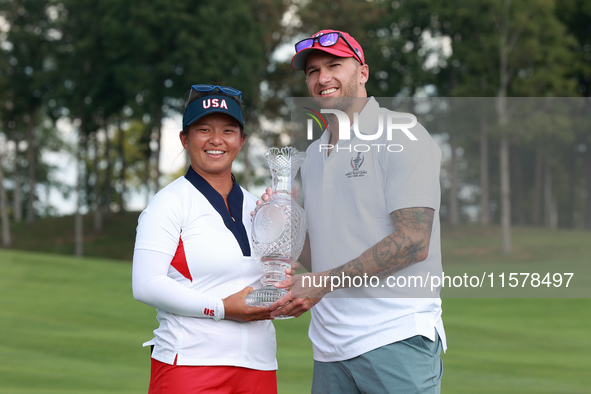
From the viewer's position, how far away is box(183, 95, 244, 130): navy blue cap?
3.74 meters

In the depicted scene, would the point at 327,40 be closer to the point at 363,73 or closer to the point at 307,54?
the point at 307,54

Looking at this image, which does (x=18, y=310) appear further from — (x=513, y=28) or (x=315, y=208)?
(x=513, y=28)

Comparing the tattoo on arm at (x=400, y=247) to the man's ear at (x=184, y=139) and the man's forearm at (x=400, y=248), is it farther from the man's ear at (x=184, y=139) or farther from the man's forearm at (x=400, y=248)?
the man's ear at (x=184, y=139)

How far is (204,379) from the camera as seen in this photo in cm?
363

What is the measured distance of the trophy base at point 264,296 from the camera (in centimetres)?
361

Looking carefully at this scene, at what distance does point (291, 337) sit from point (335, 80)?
992 centimetres

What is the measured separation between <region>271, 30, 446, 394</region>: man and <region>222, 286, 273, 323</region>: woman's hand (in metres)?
0.10

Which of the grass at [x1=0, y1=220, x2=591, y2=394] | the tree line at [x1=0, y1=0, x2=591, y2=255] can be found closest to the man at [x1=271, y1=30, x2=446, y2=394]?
the grass at [x1=0, y1=220, x2=591, y2=394]

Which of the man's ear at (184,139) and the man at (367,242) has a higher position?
the man's ear at (184,139)

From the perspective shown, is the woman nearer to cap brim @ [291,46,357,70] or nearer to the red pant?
the red pant

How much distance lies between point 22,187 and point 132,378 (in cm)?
5157

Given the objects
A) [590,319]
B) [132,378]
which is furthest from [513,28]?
[132,378]

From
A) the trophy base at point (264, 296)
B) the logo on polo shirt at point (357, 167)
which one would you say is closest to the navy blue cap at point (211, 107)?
the logo on polo shirt at point (357, 167)

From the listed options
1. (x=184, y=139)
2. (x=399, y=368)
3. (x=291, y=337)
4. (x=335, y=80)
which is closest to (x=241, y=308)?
(x=399, y=368)
